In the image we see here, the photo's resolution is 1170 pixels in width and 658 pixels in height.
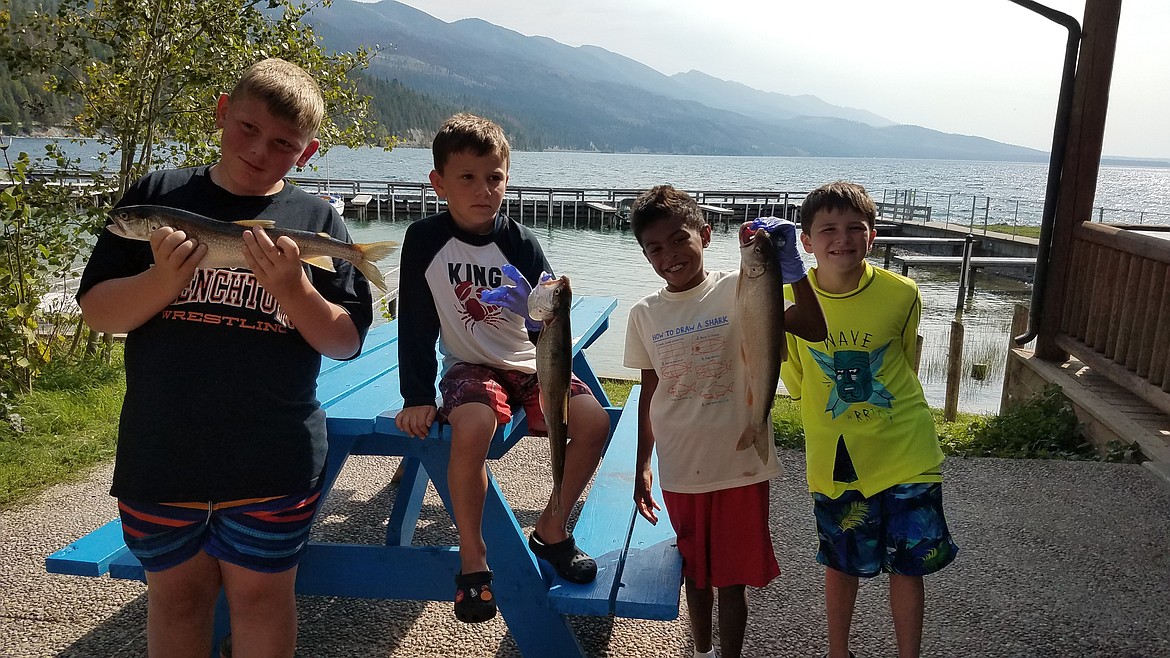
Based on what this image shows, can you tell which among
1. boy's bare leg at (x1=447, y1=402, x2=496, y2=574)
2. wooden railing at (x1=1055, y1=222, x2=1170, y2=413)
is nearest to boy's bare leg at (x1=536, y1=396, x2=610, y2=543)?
boy's bare leg at (x1=447, y1=402, x2=496, y2=574)

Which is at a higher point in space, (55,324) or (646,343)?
(646,343)

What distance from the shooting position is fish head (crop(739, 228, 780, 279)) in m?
2.38

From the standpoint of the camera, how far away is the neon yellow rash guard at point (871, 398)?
2.96 meters

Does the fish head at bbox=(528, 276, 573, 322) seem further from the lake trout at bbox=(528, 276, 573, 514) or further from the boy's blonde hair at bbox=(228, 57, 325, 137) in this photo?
the boy's blonde hair at bbox=(228, 57, 325, 137)

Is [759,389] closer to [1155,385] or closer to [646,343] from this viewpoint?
[646,343]

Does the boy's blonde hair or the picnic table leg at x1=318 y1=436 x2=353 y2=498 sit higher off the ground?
the boy's blonde hair

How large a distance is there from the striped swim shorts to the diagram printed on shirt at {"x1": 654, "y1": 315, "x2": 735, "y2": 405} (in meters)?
1.38

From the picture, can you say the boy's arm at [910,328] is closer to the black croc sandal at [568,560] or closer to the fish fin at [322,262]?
the black croc sandal at [568,560]

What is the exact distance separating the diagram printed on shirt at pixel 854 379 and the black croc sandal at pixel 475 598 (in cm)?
146

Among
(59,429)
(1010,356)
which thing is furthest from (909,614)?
(1010,356)

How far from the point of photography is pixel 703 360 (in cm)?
293

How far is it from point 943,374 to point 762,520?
11781 mm

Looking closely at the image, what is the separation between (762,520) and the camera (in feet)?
9.72

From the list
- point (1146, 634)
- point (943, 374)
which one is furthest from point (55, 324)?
point (943, 374)
